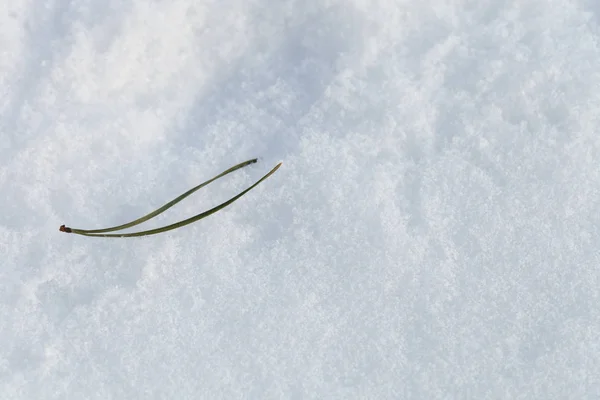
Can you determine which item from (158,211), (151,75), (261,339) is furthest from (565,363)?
(151,75)

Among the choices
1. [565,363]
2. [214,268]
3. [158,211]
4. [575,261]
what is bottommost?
[565,363]

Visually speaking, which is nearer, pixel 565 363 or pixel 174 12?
pixel 565 363

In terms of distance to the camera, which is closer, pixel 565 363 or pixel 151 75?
pixel 565 363

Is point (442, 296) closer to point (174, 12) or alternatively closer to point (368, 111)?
point (368, 111)

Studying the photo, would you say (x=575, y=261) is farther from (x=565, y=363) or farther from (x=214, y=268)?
(x=214, y=268)

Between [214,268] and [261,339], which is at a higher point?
[214,268]

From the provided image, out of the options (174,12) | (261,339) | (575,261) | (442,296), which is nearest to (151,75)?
(174,12)
